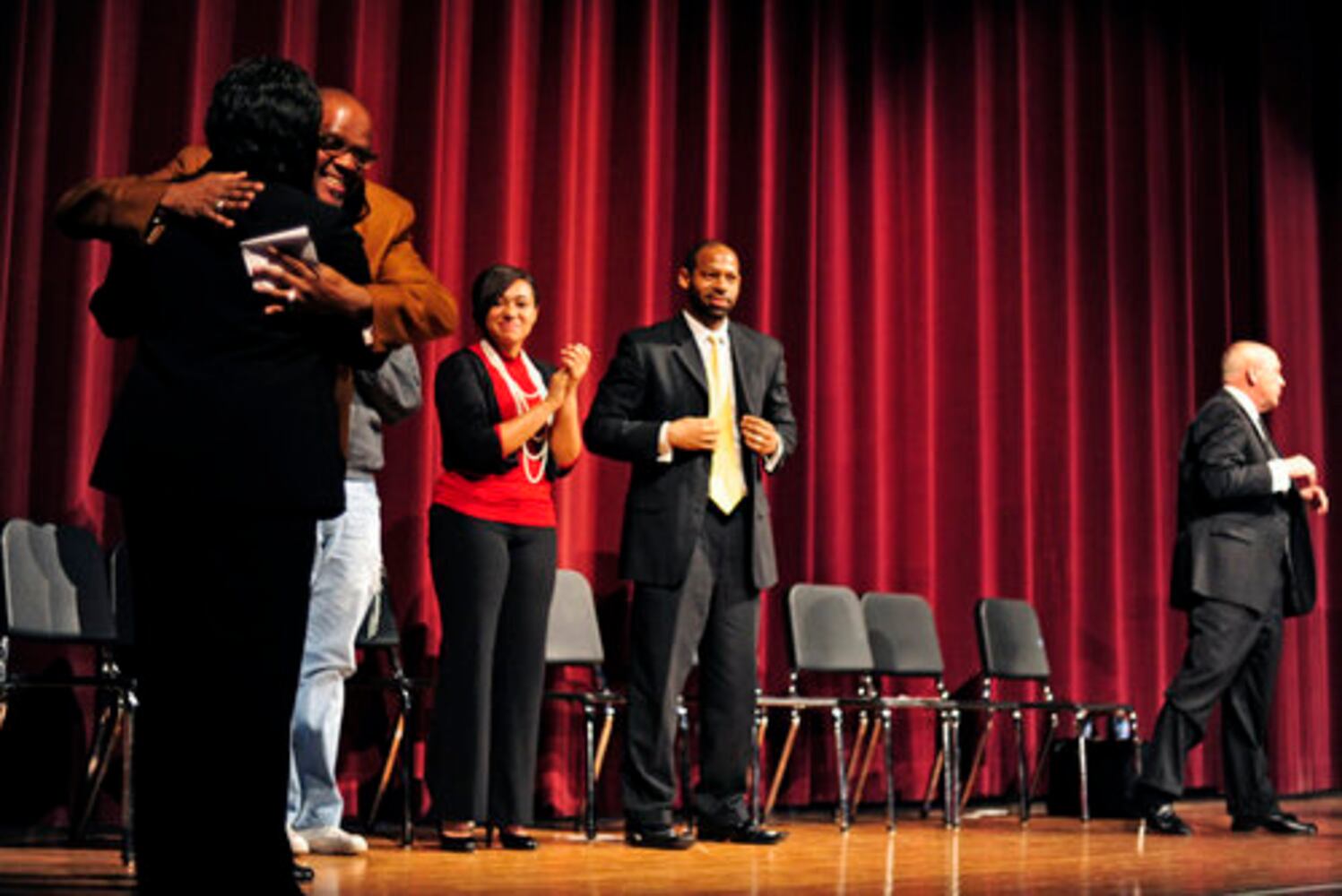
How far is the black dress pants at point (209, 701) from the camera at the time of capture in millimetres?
2119

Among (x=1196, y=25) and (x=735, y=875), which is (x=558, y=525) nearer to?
(x=735, y=875)

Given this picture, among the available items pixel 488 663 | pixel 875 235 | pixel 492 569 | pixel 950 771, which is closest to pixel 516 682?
pixel 488 663

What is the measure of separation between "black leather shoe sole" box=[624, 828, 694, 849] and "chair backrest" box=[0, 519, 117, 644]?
1.42 metres

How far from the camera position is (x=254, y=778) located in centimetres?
216

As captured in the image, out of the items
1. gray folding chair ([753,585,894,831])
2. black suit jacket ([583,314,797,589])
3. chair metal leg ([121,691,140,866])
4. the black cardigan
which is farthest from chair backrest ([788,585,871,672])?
chair metal leg ([121,691,140,866])

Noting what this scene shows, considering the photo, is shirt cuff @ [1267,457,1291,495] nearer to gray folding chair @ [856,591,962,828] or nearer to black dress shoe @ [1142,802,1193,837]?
black dress shoe @ [1142,802,1193,837]

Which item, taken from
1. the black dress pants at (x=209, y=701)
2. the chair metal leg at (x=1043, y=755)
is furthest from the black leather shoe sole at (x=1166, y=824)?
the black dress pants at (x=209, y=701)

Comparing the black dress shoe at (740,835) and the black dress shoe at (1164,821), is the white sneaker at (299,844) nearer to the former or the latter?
the black dress shoe at (740,835)

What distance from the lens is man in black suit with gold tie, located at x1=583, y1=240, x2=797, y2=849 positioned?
450 cm

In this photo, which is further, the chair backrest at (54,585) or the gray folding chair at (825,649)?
the gray folding chair at (825,649)

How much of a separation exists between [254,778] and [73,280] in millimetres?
2972

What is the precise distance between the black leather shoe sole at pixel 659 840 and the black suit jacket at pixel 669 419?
64 centimetres

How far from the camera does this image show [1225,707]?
5.62 metres

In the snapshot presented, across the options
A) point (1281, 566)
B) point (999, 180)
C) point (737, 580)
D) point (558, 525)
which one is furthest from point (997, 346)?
point (737, 580)
